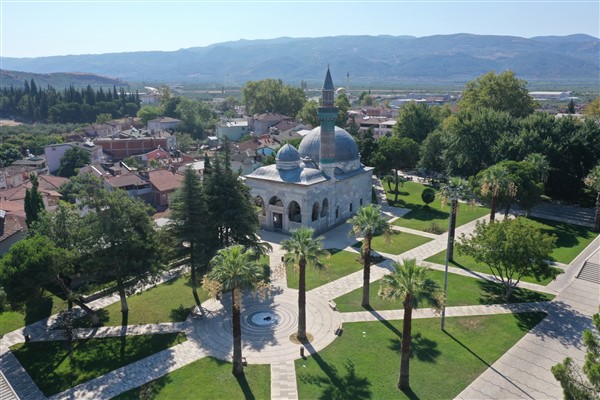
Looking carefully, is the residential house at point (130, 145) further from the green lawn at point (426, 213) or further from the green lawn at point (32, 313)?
the green lawn at point (32, 313)

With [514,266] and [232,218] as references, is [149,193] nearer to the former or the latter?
[232,218]

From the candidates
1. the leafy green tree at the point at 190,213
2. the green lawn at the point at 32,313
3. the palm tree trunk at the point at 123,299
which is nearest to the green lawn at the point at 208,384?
the palm tree trunk at the point at 123,299

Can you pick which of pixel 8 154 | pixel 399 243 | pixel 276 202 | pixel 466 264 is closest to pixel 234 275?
pixel 466 264

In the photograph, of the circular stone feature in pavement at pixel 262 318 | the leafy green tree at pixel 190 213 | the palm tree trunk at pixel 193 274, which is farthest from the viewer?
the palm tree trunk at pixel 193 274

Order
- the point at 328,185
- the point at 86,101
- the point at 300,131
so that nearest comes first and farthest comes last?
the point at 328,185
the point at 300,131
the point at 86,101

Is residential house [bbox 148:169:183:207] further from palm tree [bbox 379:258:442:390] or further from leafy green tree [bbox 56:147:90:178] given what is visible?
palm tree [bbox 379:258:442:390]

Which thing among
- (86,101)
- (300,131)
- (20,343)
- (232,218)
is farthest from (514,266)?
(86,101)

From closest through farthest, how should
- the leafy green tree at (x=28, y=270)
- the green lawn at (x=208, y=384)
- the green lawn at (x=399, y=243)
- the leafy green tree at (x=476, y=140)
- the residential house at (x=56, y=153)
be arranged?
the green lawn at (x=208, y=384) < the leafy green tree at (x=28, y=270) < the green lawn at (x=399, y=243) < the leafy green tree at (x=476, y=140) < the residential house at (x=56, y=153)
